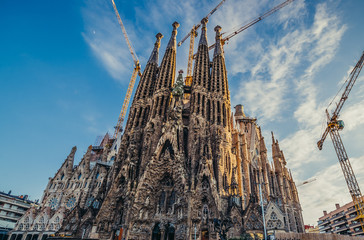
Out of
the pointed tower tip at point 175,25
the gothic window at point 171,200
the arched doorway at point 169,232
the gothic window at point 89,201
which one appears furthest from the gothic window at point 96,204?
the pointed tower tip at point 175,25

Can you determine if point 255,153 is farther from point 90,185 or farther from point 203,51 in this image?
point 90,185

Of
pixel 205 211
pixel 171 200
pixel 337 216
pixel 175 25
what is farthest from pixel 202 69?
pixel 337 216

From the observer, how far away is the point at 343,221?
185 ft

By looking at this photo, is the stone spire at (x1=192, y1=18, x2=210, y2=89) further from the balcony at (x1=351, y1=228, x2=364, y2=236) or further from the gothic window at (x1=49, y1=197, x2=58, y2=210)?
the balcony at (x1=351, y1=228, x2=364, y2=236)

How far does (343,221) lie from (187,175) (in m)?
53.5

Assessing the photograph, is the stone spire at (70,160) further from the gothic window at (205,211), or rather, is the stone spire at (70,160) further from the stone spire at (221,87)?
the stone spire at (221,87)

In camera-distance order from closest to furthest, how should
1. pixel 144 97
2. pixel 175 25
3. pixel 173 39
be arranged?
pixel 144 97 → pixel 173 39 → pixel 175 25

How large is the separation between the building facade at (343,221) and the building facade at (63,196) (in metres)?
54.3

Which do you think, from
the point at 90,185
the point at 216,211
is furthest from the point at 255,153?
the point at 90,185

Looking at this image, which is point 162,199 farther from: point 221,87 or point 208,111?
point 221,87

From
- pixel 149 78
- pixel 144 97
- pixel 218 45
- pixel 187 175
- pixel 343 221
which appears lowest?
pixel 187 175

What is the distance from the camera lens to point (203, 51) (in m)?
44.0

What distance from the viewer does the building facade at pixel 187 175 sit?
82.9 feet

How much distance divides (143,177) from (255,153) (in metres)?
24.2
